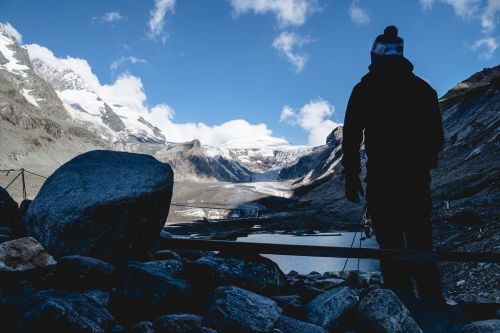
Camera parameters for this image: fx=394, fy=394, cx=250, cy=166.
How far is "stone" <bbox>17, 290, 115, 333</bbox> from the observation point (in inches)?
88.8

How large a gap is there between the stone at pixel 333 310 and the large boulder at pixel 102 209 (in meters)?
2.14

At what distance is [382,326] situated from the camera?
2998 mm

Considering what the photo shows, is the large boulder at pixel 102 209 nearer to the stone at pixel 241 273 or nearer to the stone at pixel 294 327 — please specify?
the stone at pixel 241 273

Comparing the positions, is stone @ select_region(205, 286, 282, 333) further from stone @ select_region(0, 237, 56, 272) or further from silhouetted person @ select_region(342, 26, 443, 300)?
stone @ select_region(0, 237, 56, 272)

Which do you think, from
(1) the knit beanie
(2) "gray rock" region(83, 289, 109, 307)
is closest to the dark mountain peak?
(1) the knit beanie

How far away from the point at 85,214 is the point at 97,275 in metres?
0.89

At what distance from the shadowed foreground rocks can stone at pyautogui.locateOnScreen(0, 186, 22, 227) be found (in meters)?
0.76

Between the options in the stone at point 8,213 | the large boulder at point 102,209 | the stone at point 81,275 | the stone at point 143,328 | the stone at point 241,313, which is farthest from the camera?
the stone at point 8,213

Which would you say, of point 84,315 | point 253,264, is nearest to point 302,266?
point 253,264

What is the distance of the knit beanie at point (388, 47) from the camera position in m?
3.76

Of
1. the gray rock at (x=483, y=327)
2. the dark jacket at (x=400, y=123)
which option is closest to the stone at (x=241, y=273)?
the dark jacket at (x=400, y=123)

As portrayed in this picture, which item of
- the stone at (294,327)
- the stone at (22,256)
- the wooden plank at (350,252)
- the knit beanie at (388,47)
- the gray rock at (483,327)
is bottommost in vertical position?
the stone at (294,327)

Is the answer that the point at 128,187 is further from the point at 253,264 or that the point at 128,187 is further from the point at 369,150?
the point at 369,150

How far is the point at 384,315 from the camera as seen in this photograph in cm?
306
